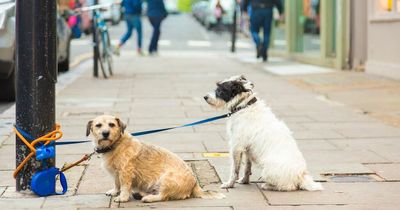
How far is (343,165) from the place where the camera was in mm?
6727

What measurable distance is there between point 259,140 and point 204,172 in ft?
2.93

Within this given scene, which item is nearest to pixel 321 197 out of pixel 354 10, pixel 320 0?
pixel 354 10

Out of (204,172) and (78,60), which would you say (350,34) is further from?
(204,172)

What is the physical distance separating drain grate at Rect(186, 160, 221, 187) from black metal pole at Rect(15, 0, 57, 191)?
4.12 feet

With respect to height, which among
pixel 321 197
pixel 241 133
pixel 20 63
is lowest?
pixel 321 197

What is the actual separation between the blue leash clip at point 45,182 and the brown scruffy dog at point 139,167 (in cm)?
48

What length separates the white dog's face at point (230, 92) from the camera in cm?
572

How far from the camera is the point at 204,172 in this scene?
21.2ft

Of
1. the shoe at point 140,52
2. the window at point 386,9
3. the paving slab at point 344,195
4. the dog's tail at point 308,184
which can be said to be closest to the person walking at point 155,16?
the shoe at point 140,52

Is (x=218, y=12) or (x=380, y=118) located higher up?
(x=218, y=12)

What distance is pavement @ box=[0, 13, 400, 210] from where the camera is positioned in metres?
5.47

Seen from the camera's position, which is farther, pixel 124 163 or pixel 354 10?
pixel 354 10

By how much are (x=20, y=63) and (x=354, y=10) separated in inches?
450

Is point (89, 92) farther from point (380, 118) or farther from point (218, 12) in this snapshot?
point (218, 12)
